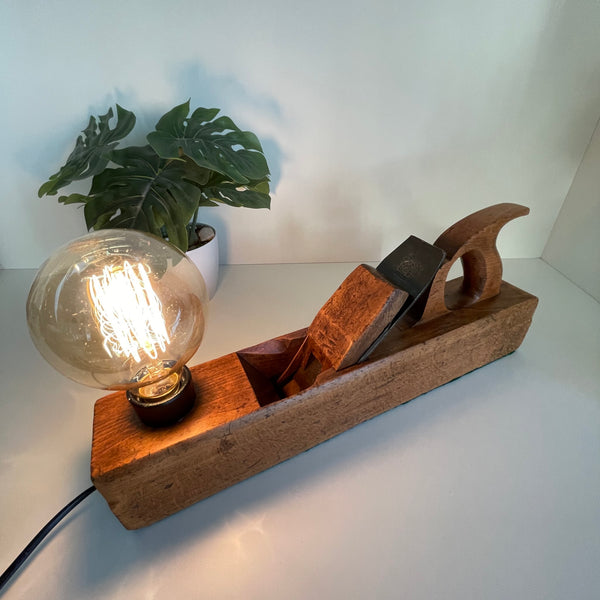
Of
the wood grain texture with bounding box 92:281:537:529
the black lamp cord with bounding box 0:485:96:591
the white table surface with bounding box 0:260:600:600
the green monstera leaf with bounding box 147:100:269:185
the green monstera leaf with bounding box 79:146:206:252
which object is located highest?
the green monstera leaf with bounding box 147:100:269:185

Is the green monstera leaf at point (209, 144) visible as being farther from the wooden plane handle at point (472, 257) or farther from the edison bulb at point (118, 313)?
the wooden plane handle at point (472, 257)

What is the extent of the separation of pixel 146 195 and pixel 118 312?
404 millimetres

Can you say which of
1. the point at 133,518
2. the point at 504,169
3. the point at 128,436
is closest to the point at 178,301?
the point at 128,436

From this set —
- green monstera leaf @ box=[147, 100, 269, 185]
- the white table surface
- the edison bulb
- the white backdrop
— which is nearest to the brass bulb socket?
the edison bulb

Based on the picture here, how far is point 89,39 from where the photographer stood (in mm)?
979

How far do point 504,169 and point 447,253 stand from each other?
655mm

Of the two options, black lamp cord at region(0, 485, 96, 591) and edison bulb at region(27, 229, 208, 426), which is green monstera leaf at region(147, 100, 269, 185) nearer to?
edison bulb at region(27, 229, 208, 426)

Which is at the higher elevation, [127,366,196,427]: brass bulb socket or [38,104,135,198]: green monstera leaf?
[38,104,135,198]: green monstera leaf

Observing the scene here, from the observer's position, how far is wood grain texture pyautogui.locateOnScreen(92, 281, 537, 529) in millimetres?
607

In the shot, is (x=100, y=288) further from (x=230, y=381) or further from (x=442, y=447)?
(x=442, y=447)

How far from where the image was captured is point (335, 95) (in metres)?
1.07

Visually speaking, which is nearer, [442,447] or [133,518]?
[133,518]

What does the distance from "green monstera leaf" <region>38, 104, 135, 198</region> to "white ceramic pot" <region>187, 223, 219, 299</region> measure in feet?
1.06

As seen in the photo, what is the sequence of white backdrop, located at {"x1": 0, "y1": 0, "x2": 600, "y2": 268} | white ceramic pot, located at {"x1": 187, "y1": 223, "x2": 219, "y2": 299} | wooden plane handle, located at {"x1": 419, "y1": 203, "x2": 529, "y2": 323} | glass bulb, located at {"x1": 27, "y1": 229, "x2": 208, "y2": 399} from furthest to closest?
1. white ceramic pot, located at {"x1": 187, "y1": 223, "x2": 219, "y2": 299}
2. white backdrop, located at {"x1": 0, "y1": 0, "x2": 600, "y2": 268}
3. wooden plane handle, located at {"x1": 419, "y1": 203, "x2": 529, "y2": 323}
4. glass bulb, located at {"x1": 27, "y1": 229, "x2": 208, "y2": 399}
